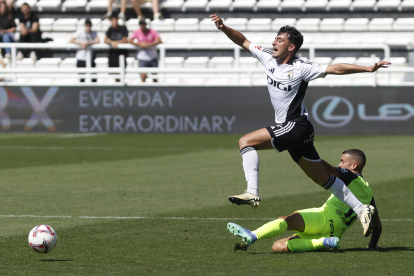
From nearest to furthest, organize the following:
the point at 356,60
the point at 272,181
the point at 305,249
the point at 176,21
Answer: the point at 305,249 → the point at 272,181 → the point at 356,60 → the point at 176,21

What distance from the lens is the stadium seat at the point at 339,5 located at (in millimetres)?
24469

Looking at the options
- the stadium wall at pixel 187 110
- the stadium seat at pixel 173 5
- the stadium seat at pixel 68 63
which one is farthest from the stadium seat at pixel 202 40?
the stadium wall at pixel 187 110

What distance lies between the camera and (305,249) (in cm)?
636

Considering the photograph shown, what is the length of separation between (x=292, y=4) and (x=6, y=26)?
9.97 m

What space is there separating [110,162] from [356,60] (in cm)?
971

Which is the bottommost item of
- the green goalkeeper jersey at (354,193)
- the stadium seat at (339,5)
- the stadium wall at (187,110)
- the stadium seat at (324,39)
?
the stadium wall at (187,110)

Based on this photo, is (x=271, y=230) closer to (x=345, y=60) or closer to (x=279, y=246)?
(x=279, y=246)

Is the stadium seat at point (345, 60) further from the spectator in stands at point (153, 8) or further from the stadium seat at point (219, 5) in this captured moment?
the spectator in stands at point (153, 8)

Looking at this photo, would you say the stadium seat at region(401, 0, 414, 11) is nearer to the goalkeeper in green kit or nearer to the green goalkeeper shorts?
the goalkeeper in green kit

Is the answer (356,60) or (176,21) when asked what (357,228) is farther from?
(176,21)

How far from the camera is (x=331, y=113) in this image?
59.4 feet

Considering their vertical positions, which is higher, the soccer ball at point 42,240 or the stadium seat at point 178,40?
the stadium seat at point 178,40

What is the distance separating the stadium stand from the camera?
21953 mm

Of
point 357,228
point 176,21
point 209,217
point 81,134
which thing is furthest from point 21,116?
point 357,228
